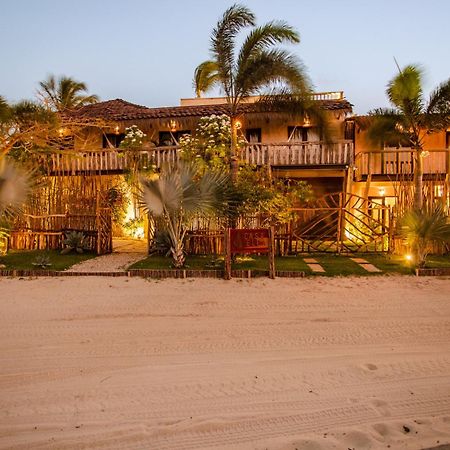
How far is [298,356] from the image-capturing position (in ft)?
16.7

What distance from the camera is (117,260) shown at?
468 inches

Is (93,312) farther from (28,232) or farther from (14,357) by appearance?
(28,232)

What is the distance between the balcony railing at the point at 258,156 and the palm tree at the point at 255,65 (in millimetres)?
3650

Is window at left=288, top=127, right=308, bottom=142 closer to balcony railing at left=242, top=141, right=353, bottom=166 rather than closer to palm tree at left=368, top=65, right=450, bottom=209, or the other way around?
balcony railing at left=242, top=141, right=353, bottom=166

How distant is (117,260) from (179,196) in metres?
3.10

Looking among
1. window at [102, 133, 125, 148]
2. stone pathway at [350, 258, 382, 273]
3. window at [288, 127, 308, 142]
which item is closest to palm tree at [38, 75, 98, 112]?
window at [102, 133, 125, 148]

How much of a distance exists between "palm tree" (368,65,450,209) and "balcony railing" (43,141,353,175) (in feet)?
5.29

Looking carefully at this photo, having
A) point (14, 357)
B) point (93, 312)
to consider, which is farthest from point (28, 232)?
point (14, 357)

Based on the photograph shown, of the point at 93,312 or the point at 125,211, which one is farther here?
the point at 125,211

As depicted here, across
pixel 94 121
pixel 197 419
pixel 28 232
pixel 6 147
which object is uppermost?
pixel 94 121

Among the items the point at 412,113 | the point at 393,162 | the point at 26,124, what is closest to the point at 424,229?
the point at 412,113

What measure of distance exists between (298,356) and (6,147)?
1236 centimetres

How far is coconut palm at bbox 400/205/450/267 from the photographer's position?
985cm

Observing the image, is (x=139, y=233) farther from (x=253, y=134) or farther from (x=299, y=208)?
(x=299, y=208)
